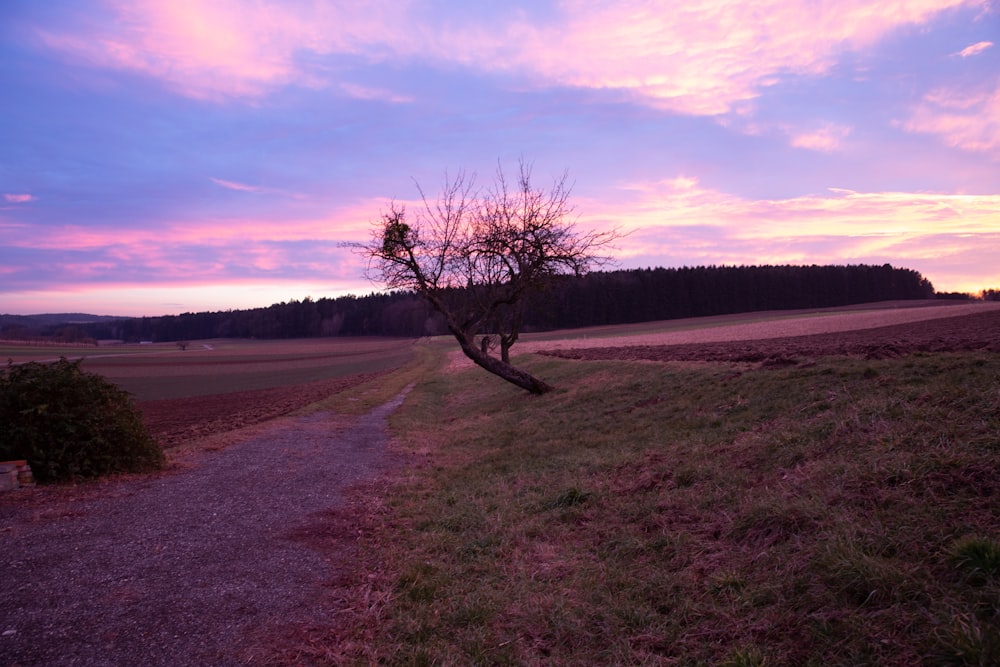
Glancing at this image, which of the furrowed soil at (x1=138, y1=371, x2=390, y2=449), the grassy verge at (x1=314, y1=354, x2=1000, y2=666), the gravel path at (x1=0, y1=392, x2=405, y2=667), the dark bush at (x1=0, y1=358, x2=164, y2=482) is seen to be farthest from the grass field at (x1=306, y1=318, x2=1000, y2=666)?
the furrowed soil at (x1=138, y1=371, x2=390, y2=449)

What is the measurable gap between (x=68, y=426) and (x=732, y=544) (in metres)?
10.1

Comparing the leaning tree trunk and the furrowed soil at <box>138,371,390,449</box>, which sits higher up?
the leaning tree trunk

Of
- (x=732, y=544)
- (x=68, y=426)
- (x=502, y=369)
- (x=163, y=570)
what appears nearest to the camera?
(x=732, y=544)

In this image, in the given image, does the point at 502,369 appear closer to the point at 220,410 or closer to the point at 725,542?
the point at 220,410

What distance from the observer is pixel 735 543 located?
5473mm

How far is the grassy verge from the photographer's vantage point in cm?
386

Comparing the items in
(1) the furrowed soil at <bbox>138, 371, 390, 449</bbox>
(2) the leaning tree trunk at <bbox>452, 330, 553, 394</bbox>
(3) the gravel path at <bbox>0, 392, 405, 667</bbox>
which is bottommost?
(1) the furrowed soil at <bbox>138, 371, 390, 449</bbox>

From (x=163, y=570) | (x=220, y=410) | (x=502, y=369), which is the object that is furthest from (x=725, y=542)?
(x=220, y=410)

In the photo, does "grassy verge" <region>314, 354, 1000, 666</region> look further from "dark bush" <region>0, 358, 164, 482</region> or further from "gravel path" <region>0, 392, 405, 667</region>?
"dark bush" <region>0, 358, 164, 482</region>

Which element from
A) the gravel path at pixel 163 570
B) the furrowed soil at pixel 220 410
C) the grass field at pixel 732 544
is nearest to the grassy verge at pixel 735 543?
the grass field at pixel 732 544

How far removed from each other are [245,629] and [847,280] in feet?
377

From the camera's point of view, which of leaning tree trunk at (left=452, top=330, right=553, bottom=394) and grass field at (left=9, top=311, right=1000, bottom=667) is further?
leaning tree trunk at (left=452, top=330, right=553, bottom=394)

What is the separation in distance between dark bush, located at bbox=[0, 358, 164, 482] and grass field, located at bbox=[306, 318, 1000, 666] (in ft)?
15.7

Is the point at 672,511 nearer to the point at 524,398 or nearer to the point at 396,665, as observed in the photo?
the point at 396,665
